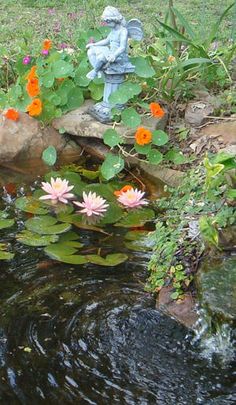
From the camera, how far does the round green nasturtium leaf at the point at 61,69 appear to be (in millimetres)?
4316

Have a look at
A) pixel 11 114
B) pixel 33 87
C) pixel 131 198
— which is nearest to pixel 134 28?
pixel 33 87

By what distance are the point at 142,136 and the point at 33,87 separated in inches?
31.6

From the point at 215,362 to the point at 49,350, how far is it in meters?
0.68

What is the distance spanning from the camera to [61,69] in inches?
171

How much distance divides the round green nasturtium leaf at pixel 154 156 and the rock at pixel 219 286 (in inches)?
51.0

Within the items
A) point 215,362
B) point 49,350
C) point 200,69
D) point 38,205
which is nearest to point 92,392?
point 49,350

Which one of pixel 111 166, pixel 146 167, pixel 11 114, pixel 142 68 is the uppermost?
pixel 142 68

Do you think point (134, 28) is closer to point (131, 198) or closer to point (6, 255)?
point (131, 198)

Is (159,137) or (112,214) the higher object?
(159,137)

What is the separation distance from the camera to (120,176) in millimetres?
4203

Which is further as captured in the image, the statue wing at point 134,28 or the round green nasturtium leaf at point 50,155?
the round green nasturtium leaf at point 50,155

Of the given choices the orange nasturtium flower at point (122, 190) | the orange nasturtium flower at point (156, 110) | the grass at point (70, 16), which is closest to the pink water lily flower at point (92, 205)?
the orange nasturtium flower at point (122, 190)

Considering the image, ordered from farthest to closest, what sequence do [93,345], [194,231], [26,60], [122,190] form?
1. [26,60]
2. [122,190]
3. [194,231]
4. [93,345]

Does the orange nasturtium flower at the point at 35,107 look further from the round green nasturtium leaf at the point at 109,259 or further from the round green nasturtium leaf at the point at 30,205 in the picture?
the round green nasturtium leaf at the point at 109,259
